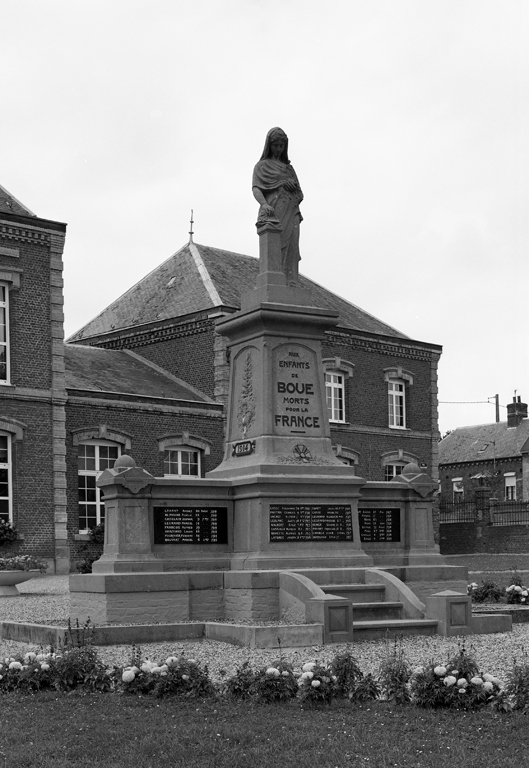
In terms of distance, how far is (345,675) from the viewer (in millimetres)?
8188

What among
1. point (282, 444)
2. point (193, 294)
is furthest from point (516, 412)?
point (282, 444)

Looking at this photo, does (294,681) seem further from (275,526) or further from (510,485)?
(510,485)

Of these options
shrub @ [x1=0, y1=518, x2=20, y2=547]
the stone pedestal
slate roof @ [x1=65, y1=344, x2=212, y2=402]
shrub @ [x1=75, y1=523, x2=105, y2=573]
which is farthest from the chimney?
the stone pedestal

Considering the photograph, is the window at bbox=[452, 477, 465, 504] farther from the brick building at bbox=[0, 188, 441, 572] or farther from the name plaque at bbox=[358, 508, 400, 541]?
the name plaque at bbox=[358, 508, 400, 541]

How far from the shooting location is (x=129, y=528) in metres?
13.0

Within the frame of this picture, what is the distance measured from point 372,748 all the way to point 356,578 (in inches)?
263

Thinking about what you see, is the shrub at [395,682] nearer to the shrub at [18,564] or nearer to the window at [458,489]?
the shrub at [18,564]

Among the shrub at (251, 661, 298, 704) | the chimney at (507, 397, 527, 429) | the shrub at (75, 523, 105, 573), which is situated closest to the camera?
the shrub at (251, 661, 298, 704)

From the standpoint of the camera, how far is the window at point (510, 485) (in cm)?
5716

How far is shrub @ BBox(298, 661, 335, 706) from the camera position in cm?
794

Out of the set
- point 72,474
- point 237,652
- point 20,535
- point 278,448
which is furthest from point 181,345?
point 237,652

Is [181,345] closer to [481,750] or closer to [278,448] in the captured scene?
[278,448]

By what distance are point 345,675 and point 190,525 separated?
5.50m

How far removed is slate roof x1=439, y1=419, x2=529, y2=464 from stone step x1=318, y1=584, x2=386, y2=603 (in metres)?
44.3
